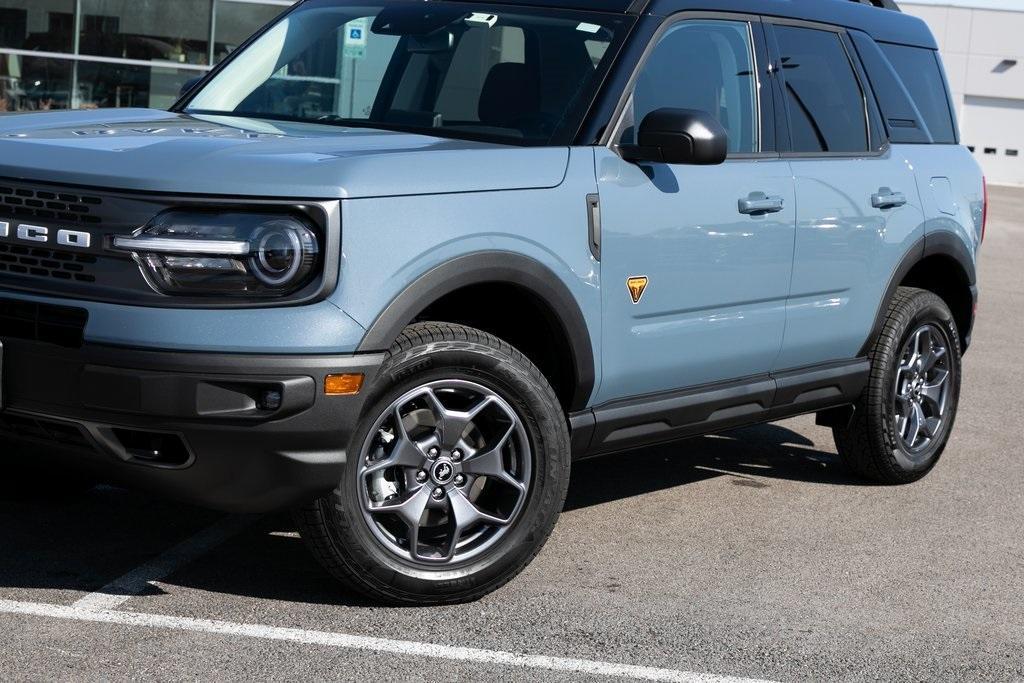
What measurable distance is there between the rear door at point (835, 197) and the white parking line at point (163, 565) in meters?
2.07

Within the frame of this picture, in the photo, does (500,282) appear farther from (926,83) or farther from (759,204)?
(926,83)

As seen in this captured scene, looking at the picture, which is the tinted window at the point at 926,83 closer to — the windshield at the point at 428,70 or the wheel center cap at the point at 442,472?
the windshield at the point at 428,70

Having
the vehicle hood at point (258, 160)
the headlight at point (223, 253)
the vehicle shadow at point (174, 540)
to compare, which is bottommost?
the vehicle shadow at point (174, 540)

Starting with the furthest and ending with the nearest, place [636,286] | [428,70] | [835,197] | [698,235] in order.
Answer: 1. [835,197]
2. [428,70]
3. [698,235]
4. [636,286]

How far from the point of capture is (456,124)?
201 inches

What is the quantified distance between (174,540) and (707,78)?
96.5 inches

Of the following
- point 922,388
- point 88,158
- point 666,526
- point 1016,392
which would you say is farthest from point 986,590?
point 1016,392

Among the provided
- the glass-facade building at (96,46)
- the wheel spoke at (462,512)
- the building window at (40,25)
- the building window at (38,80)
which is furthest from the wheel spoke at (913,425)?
the building window at (40,25)

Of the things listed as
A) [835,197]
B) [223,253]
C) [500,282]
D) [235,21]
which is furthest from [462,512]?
[235,21]

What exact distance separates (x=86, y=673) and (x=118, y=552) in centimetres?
112

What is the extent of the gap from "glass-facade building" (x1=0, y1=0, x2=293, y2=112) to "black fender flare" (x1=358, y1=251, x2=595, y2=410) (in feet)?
58.4

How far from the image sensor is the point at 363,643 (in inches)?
164

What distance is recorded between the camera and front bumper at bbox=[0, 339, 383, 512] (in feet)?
12.8

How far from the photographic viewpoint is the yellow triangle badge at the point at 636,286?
4.83 meters
